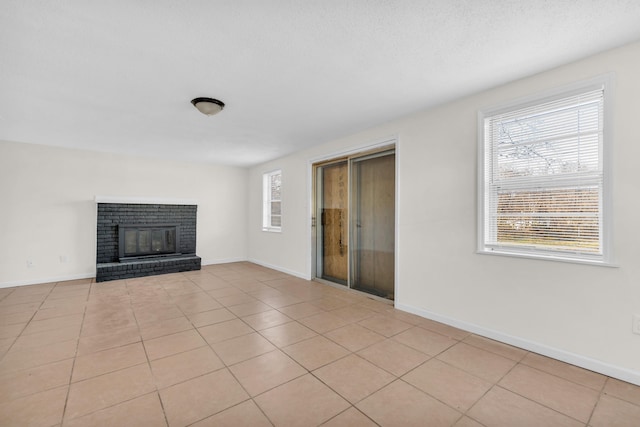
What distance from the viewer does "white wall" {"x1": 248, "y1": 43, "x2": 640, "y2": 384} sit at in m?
2.04

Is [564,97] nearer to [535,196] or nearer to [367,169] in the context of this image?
[535,196]

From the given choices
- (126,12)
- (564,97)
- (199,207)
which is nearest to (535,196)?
(564,97)

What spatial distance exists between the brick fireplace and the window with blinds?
545cm

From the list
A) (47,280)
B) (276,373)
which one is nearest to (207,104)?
(276,373)

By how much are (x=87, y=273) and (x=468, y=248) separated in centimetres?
618

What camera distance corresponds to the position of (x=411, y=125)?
341cm

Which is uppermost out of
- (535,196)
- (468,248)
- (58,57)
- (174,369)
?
(58,57)

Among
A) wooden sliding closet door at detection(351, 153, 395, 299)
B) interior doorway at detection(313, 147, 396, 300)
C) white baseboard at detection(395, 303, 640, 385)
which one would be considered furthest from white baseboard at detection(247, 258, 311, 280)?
white baseboard at detection(395, 303, 640, 385)

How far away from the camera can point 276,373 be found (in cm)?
215

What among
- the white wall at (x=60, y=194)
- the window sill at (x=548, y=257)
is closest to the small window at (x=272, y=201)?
the white wall at (x=60, y=194)

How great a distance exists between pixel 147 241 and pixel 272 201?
258 centimetres

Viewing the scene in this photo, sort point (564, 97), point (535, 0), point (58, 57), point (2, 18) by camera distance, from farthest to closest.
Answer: point (564, 97), point (58, 57), point (2, 18), point (535, 0)

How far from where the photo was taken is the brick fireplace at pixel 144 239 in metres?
5.19

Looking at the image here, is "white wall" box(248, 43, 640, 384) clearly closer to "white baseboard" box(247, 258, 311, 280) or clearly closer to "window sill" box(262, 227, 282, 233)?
"white baseboard" box(247, 258, 311, 280)
